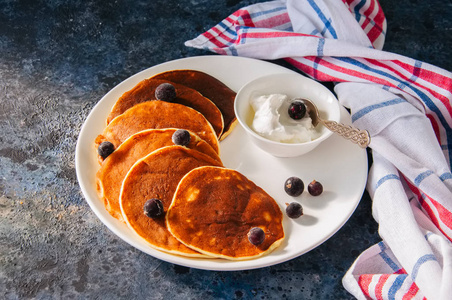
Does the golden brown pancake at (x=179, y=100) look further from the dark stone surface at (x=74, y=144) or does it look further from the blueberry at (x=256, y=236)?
the blueberry at (x=256, y=236)

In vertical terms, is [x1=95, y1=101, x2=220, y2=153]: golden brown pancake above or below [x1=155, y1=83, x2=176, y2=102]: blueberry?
below

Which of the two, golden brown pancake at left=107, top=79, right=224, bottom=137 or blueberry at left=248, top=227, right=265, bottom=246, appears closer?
blueberry at left=248, top=227, right=265, bottom=246

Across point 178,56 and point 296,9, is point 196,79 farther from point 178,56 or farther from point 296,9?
point 296,9

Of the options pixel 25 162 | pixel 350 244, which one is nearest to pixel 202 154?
pixel 350 244

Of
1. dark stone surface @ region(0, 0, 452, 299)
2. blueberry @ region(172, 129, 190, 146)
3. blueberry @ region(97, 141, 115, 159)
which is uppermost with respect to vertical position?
blueberry @ region(172, 129, 190, 146)

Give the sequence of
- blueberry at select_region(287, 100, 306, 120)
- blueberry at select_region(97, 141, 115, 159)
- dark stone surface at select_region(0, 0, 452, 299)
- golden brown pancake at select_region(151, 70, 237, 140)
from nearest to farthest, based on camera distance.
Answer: dark stone surface at select_region(0, 0, 452, 299) < blueberry at select_region(97, 141, 115, 159) < blueberry at select_region(287, 100, 306, 120) < golden brown pancake at select_region(151, 70, 237, 140)

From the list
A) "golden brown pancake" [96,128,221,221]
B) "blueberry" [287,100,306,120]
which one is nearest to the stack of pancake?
"golden brown pancake" [96,128,221,221]

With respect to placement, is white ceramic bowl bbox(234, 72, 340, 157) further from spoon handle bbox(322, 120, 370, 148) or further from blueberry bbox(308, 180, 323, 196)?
blueberry bbox(308, 180, 323, 196)
